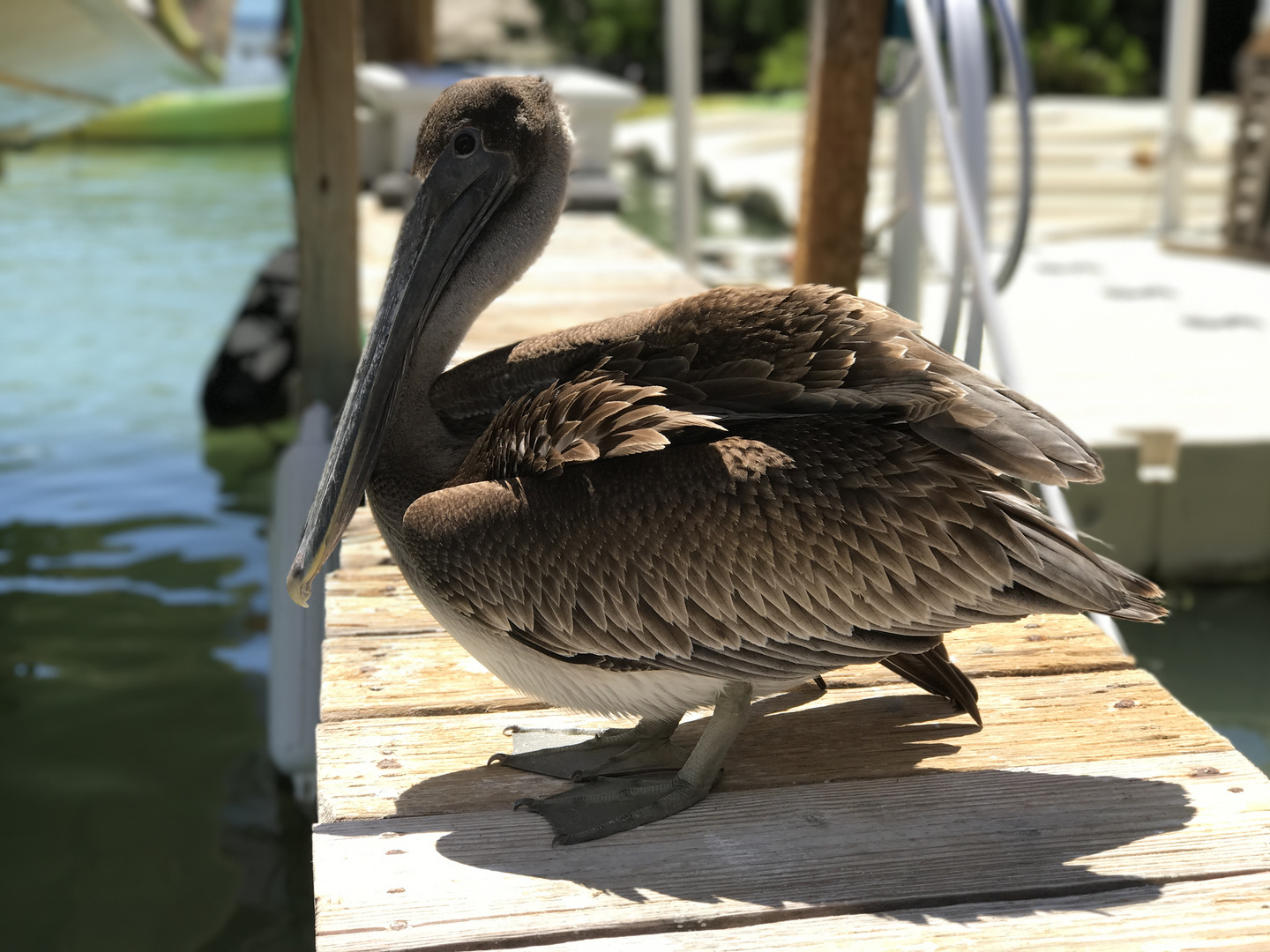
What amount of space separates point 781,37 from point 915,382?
23.7 meters

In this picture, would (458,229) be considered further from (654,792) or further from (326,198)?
(326,198)

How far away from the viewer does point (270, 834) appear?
427 centimetres

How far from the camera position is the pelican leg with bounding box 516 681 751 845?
84.7 inches

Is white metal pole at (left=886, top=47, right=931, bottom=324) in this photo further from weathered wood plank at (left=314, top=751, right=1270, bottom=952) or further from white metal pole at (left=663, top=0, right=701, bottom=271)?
weathered wood plank at (left=314, top=751, right=1270, bottom=952)

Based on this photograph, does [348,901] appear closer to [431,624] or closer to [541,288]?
[431,624]

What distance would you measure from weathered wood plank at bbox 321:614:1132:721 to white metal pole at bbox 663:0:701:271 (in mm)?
4590

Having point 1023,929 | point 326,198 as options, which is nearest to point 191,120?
point 326,198

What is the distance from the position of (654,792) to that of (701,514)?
50 cm

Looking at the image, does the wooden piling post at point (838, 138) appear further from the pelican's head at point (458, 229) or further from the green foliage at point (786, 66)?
the green foliage at point (786, 66)

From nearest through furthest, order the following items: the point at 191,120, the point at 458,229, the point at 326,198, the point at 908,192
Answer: the point at 458,229, the point at 326,198, the point at 908,192, the point at 191,120

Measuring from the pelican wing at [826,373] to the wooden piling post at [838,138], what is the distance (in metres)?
2.51

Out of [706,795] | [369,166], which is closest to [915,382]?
[706,795]

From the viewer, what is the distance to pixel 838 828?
2.15 meters

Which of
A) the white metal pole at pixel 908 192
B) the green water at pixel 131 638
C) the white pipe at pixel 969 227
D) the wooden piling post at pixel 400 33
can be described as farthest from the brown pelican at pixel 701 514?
the wooden piling post at pixel 400 33
